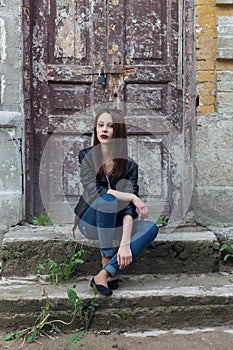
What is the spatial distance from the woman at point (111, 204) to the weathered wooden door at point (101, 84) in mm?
996

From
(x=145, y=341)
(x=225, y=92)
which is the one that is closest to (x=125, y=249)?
(x=145, y=341)

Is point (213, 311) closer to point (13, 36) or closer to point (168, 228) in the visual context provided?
point (168, 228)

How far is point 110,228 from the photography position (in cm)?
311

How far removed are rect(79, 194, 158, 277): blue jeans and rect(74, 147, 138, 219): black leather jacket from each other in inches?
1.9

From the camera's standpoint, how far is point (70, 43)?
168 inches

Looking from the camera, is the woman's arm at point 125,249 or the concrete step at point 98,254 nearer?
the woman's arm at point 125,249

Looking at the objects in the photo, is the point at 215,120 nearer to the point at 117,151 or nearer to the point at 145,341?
the point at 117,151

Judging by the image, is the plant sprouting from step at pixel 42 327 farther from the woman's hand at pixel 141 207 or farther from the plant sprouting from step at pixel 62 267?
the woman's hand at pixel 141 207

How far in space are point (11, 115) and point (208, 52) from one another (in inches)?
68.8

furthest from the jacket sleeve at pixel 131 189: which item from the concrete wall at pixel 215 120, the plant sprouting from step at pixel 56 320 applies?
the concrete wall at pixel 215 120

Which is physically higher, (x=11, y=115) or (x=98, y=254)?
(x=11, y=115)

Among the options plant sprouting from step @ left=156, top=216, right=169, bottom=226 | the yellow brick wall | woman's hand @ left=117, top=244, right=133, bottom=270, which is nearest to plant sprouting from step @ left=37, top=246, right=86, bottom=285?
woman's hand @ left=117, top=244, right=133, bottom=270

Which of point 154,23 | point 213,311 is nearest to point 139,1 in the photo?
point 154,23

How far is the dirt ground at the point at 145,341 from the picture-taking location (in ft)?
9.11
